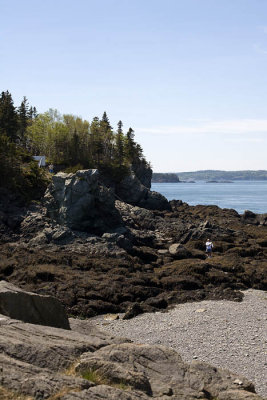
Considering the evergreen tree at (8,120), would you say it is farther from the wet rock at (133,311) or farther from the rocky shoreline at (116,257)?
the wet rock at (133,311)

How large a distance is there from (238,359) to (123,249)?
24.4 metres

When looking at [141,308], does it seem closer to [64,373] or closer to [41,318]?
[41,318]

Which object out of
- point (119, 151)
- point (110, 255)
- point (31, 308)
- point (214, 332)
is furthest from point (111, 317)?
point (119, 151)

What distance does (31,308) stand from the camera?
14164 mm

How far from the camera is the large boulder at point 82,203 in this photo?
48.3 meters

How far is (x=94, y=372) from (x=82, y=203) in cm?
3966

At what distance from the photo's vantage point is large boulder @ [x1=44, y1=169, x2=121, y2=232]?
4834 cm

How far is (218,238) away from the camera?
5088cm

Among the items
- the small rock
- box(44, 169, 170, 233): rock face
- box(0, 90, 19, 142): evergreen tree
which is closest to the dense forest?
box(0, 90, 19, 142): evergreen tree

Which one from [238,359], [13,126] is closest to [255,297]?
[238,359]

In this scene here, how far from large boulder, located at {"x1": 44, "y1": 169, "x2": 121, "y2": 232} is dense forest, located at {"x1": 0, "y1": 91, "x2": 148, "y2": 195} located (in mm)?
13175

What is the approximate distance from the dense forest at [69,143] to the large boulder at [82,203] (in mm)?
13175

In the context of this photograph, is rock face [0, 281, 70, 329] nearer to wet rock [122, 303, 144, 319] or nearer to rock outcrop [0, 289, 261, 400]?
rock outcrop [0, 289, 261, 400]

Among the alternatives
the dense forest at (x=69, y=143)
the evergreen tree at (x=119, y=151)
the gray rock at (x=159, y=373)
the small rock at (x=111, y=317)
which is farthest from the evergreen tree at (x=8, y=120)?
the gray rock at (x=159, y=373)
